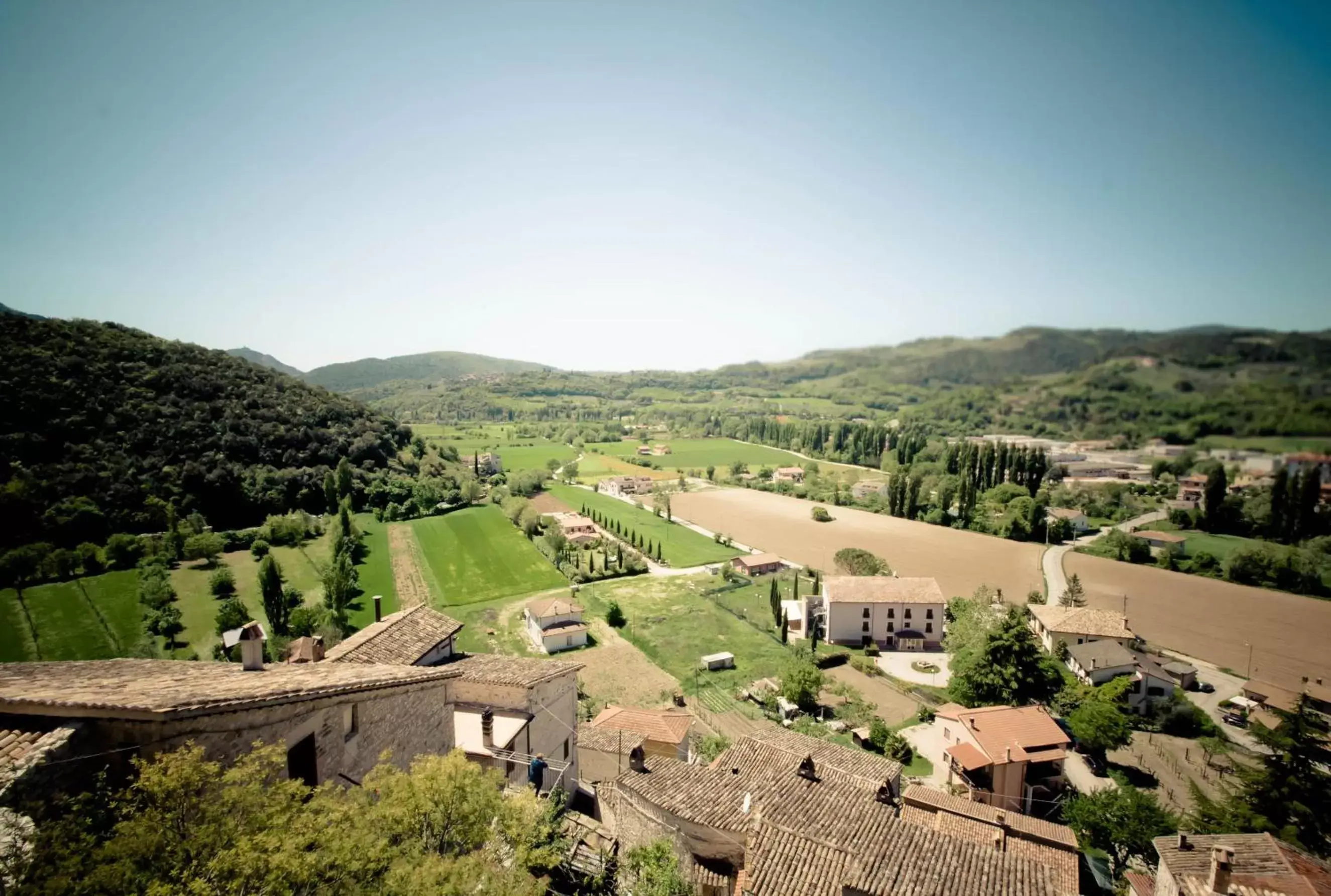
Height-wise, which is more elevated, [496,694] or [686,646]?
[496,694]

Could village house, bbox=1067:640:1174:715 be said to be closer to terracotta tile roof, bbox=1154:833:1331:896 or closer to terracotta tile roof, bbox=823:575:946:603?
terracotta tile roof, bbox=823:575:946:603

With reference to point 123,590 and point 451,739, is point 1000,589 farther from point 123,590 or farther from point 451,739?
point 123,590

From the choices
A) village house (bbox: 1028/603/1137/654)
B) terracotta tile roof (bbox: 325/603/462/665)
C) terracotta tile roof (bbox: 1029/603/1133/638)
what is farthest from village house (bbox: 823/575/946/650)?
terracotta tile roof (bbox: 325/603/462/665)

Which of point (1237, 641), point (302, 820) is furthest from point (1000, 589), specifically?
point (302, 820)

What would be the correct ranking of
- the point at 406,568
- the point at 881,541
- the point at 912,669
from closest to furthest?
1. the point at 912,669
2. the point at 406,568
3. the point at 881,541

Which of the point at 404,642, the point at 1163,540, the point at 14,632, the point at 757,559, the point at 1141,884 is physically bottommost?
the point at 757,559

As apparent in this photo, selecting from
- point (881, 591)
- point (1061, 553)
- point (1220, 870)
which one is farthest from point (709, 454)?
point (1220, 870)

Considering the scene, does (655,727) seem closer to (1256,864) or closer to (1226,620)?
(1256,864)
